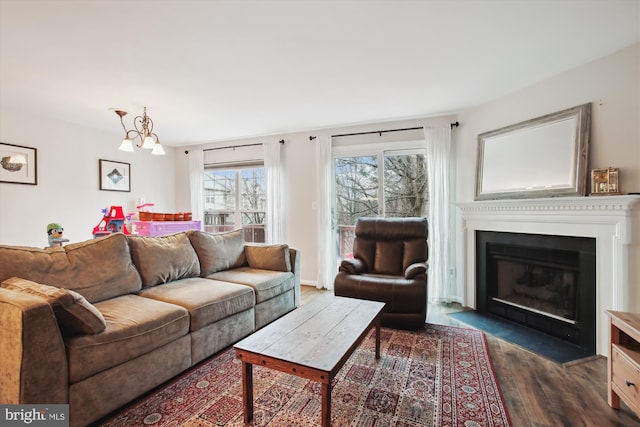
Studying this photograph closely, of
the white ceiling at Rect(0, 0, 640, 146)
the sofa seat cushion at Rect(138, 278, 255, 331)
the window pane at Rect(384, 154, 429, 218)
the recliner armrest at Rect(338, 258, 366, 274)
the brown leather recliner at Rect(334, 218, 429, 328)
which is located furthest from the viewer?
the window pane at Rect(384, 154, 429, 218)

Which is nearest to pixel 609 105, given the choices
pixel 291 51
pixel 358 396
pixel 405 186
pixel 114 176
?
pixel 405 186

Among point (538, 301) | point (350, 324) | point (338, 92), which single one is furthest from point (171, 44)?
point (538, 301)

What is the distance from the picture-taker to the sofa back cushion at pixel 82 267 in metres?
1.72

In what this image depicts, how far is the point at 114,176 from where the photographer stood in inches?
170

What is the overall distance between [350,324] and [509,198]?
2.20m

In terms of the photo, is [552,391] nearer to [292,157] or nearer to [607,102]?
[607,102]

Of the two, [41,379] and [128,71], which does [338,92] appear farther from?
[41,379]

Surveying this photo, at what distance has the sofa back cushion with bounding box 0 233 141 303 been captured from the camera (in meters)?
1.72

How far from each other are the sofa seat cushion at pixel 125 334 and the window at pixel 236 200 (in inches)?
107

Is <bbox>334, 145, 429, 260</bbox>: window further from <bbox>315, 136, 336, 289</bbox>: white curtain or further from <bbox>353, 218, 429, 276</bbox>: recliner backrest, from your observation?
<bbox>353, 218, 429, 276</bbox>: recliner backrest

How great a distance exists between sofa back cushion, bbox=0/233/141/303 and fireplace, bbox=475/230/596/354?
341 cm


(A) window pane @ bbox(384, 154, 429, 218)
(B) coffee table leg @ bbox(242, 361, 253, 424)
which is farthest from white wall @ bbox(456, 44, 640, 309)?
(B) coffee table leg @ bbox(242, 361, 253, 424)

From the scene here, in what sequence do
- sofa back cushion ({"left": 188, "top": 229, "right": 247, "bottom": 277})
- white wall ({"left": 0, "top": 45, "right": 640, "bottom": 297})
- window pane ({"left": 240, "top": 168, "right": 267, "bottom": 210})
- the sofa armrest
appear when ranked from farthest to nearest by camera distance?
window pane ({"left": 240, "top": 168, "right": 267, "bottom": 210})
sofa back cushion ({"left": 188, "top": 229, "right": 247, "bottom": 277})
white wall ({"left": 0, "top": 45, "right": 640, "bottom": 297})
the sofa armrest

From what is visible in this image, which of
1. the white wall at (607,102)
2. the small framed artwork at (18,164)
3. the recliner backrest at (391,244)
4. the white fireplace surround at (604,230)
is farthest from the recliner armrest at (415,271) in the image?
the small framed artwork at (18,164)
